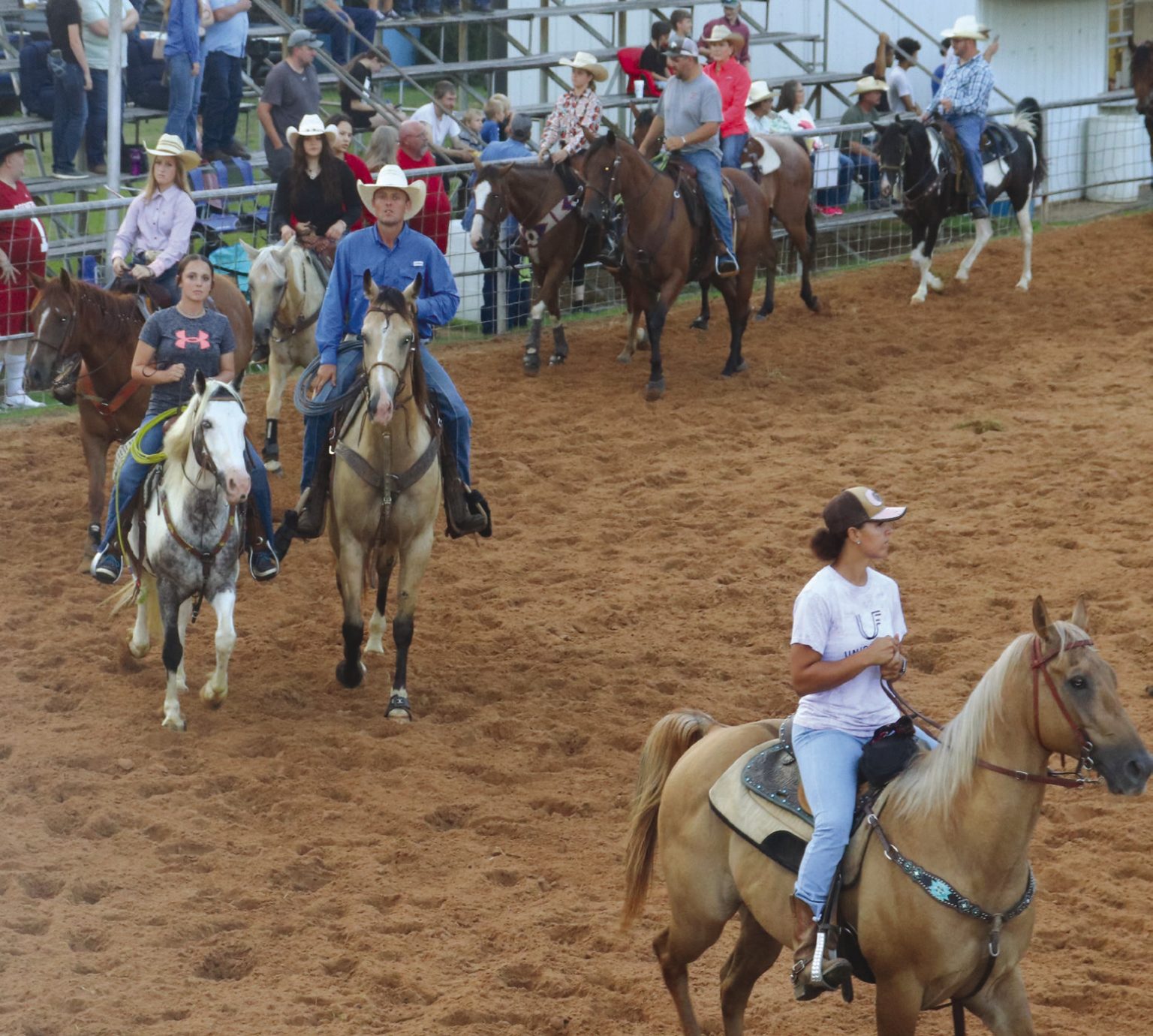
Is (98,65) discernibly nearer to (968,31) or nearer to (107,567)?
(107,567)

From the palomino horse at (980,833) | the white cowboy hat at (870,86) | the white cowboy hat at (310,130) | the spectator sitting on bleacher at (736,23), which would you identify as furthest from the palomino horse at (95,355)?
the white cowboy hat at (870,86)

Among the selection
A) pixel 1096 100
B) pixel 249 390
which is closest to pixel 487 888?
pixel 249 390

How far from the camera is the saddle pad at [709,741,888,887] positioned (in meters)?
4.83

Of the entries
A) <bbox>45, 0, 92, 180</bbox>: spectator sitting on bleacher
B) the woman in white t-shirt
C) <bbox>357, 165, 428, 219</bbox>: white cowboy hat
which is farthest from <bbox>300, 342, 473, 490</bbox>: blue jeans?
<bbox>45, 0, 92, 180</bbox>: spectator sitting on bleacher

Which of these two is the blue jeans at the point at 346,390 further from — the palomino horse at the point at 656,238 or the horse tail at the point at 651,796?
the palomino horse at the point at 656,238

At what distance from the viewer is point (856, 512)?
482 cm

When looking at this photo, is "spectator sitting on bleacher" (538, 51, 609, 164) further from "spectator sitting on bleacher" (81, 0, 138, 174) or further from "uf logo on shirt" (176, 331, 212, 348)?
"uf logo on shirt" (176, 331, 212, 348)

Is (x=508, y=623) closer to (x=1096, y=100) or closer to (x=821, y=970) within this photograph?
(x=821, y=970)

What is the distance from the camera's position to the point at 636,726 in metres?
8.48

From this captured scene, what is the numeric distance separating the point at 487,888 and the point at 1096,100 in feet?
58.7

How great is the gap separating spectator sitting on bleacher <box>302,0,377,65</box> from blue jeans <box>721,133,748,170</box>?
5192 millimetres

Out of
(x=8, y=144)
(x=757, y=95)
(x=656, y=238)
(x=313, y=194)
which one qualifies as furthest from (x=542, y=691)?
(x=757, y=95)

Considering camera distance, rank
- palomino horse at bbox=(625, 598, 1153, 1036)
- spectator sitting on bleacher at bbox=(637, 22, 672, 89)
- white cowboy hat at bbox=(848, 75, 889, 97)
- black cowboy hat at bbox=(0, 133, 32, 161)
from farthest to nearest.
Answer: white cowboy hat at bbox=(848, 75, 889, 97), spectator sitting on bleacher at bbox=(637, 22, 672, 89), black cowboy hat at bbox=(0, 133, 32, 161), palomino horse at bbox=(625, 598, 1153, 1036)

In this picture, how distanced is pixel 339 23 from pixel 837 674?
15.9 m
